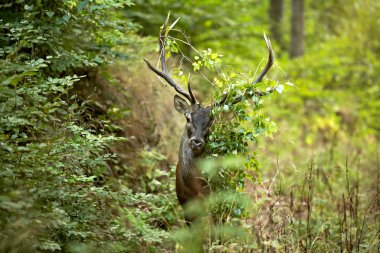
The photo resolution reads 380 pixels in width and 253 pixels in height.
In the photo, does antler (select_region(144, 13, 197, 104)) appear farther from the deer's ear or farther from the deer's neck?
the deer's neck

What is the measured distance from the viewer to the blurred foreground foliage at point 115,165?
15.7ft

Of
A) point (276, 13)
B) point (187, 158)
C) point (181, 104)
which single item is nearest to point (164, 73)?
point (181, 104)

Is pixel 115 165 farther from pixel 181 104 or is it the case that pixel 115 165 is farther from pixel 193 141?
pixel 193 141

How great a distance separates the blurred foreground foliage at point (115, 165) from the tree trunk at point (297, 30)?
704 centimetres

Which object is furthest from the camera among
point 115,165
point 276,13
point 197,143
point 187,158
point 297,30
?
point 276,13

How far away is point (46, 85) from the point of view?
209 inches

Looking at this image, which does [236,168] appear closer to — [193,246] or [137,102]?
[193,246]

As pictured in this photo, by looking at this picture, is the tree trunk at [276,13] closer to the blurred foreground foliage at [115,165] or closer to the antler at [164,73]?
the blurred foreground foliage at [115,165]

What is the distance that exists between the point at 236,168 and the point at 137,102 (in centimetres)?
337

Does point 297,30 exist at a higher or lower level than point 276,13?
lower

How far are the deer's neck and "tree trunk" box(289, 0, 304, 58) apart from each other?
1307 centimetres

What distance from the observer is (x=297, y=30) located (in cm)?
1914

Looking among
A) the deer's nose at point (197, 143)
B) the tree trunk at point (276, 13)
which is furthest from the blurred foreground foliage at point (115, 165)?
the tree trunk at point (276, 13)

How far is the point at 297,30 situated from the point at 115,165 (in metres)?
12.8
